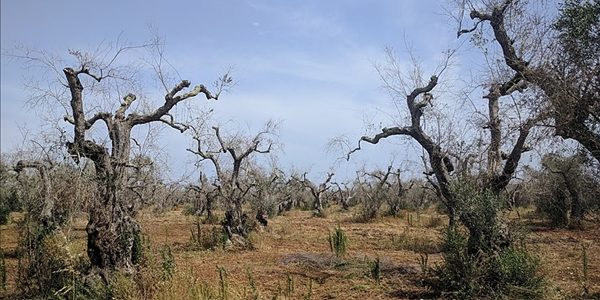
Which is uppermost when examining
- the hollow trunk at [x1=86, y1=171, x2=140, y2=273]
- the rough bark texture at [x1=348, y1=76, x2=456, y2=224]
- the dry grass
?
the rough bark texture at [x1=348, y1=76, x2=456, y2=224]

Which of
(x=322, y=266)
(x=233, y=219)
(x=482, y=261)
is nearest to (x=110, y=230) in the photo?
(x=322, y=266)

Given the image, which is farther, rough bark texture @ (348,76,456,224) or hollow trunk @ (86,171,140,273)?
rough bark texture @ (348,76,456,224)

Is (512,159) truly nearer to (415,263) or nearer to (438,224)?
(415,263)

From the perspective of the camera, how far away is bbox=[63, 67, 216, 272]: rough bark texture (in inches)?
314

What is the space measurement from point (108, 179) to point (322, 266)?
553 centimetres

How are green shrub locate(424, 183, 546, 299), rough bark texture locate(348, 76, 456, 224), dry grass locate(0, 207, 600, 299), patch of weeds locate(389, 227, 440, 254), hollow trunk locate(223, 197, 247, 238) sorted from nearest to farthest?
green shrub locate(424, 183, 546, 299) → dry grass locate(0, 207, 600, 299) → rough bark texture locate(348, 76, 456, 224) → patch of weeds locate(389, 227, 440, 254) → hollow trunk locate(223, 197, 247, 238)

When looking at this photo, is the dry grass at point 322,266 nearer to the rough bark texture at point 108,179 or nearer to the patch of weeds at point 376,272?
the patch of weeds at point 376,272

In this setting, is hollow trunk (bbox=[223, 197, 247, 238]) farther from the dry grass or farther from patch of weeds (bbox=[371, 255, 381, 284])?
patch of weeds (bbox=[371, 255, 381, 284])

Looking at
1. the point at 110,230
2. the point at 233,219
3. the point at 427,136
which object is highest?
the point at 427,136

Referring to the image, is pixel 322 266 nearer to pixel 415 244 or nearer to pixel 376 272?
pixel 376 272

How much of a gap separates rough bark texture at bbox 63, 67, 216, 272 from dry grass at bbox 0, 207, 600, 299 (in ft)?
3.71

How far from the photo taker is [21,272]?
8.73 meters

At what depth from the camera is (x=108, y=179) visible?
8.19 meters

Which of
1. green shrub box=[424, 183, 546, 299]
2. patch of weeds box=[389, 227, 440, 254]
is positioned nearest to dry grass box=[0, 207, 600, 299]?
patch of weeds box=[389, 227, 440, 254]
